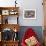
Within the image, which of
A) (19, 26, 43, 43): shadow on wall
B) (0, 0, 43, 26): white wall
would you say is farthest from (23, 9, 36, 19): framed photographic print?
(19, 26, 43, 43): shadow on wall

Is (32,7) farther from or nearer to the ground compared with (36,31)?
farther from the ground

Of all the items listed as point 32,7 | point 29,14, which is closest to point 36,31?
point 29,14

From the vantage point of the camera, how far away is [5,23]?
5.21 meters

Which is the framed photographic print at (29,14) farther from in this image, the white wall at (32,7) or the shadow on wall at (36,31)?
the shadow on wall at (36,31)

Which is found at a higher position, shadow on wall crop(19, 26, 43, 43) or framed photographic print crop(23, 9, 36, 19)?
framed photographic print crop(23, 9, 36, 19)

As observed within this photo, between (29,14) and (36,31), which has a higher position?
(29,14)

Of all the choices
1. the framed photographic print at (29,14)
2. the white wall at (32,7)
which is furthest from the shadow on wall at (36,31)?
the framed photographic print at (29,14)

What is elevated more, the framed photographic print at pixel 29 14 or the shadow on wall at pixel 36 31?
the framed photographic print at pixel 29 14

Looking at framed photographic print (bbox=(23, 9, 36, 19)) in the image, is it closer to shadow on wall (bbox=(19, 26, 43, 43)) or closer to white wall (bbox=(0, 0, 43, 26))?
white wall (bbox=(0, 0, 43, 26))

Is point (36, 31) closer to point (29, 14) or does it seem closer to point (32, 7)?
point (29, 14)

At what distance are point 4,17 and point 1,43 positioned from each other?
920 millimetres

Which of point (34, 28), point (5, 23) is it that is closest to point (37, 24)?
point (34, 28)

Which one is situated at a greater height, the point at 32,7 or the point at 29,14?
the point at 32,7

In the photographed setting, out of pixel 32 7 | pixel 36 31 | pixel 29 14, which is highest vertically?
pixel 32 7
